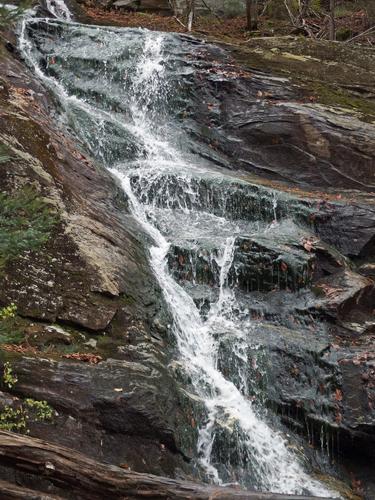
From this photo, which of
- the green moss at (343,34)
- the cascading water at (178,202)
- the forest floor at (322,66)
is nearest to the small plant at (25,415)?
the cascading water at (178,202)

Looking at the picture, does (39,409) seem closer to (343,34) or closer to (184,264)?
(184,264)

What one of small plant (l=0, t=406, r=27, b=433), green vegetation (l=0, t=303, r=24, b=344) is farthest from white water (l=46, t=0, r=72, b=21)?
small plant (l=0, t=406, r=27, b=433)

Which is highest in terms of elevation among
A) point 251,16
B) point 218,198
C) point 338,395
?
point 251,16

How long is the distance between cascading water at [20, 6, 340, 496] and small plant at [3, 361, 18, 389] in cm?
217

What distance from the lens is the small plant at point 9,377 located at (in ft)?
16.0

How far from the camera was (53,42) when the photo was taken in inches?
602

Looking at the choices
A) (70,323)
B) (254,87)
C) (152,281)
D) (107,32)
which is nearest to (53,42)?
(107,32)

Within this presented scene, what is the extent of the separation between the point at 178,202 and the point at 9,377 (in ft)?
20.5

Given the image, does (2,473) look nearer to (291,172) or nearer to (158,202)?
(158,202)

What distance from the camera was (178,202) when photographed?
35.2 feet

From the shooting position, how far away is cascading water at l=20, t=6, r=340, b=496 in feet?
21.3

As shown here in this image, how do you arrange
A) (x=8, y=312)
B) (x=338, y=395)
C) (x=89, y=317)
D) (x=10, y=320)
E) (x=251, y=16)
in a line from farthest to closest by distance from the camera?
(x=251, y=16)
(x=338, y=395)
(x=89, y=317)
(x=10, y=320)
(x=8, y=312)

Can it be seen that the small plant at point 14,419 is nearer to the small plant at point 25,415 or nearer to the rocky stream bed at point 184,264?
the small plant at point 25,415

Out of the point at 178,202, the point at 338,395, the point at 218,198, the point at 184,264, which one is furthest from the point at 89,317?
the point at 218,198
